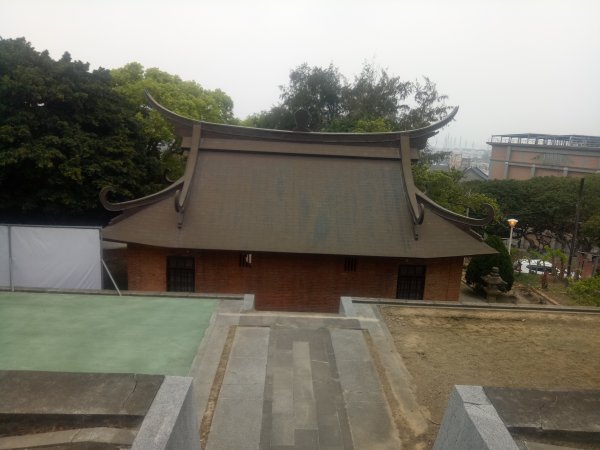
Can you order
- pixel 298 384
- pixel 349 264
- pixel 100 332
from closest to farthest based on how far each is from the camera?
pixel 298 384
pixel 100 332
pixel 349 264

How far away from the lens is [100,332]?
744 cm

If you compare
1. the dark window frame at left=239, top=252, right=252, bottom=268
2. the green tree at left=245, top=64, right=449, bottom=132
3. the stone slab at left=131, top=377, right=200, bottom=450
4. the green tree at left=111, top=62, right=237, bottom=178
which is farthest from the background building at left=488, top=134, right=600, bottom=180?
the stone slab at left=131, top=377, right=200, bottom=450

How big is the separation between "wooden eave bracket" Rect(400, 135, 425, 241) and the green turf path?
6663 millimetres

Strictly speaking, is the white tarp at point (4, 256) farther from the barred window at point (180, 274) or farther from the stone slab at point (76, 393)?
the stone slab at point (76, 393)

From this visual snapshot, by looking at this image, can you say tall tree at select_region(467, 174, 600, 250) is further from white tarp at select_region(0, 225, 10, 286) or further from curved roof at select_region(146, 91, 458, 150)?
white tarp at select_region(0, 225, 10, 286)

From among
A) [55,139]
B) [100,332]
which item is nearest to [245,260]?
[100,332]

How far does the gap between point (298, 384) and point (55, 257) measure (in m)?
7.96

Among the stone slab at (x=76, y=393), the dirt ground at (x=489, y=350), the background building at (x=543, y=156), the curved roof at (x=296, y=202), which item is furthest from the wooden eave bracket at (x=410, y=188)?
the background building at (x=543, y=156)

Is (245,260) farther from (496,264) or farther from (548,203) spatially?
(548,203)

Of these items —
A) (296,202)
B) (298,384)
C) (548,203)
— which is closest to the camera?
(298,384)

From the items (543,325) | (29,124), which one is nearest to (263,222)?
(543,325)

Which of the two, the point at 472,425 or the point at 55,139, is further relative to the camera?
the point at 55,139

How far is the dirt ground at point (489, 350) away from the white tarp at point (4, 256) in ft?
31.0

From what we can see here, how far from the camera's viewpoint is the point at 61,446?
334cm
